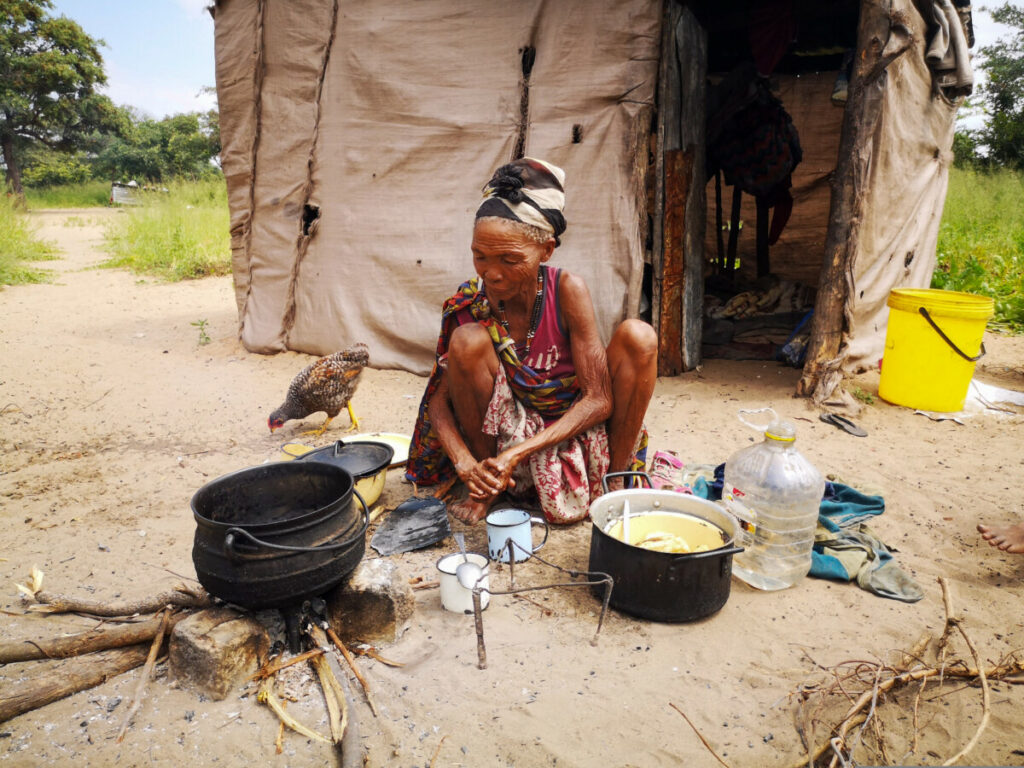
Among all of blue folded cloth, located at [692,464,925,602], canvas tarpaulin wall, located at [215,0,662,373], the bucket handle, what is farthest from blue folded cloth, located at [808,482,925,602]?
canvas tarpaulin wall, located at [215,0,662,373]

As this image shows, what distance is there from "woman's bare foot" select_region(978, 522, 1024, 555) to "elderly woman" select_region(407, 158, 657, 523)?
4.10 feet

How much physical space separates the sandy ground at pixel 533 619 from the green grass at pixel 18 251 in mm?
4508

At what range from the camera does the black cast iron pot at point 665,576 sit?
181 cm

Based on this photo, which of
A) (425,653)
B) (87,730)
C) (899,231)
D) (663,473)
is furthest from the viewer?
(899,231)

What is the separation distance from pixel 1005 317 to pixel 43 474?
7432 mm

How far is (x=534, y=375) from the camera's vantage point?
2.43 metres

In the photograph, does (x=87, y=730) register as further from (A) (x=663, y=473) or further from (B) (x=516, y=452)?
(A) (x=663, y=473)

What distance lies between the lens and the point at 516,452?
2.28 m

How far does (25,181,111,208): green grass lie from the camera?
21.3m

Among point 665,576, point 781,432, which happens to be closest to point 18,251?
point 665,576

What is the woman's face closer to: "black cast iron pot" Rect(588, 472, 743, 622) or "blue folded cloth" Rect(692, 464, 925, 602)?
"black cast iron pot" Rect(588, 472, 743, 622)

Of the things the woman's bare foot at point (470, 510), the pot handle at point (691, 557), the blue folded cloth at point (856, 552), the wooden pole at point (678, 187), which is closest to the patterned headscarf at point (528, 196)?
the woman's bare foot at point (470, 510)

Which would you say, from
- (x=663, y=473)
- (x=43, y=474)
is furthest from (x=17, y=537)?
(x=663, y=473)

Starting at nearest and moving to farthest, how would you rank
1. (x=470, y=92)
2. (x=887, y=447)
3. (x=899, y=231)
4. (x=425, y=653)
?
(x=425, y=653)
(x=887, y=447)
(x=470, y=92)
(x=899, y=231)
